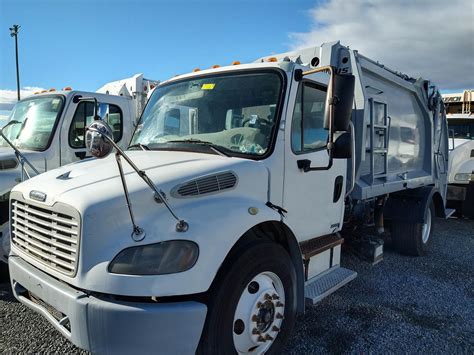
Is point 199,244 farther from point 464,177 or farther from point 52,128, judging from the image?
point 464,177

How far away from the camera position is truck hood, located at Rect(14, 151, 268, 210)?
7.90ft

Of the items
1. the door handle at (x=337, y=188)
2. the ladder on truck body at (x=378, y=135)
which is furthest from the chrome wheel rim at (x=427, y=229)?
the door handle at (x=337, y=188)

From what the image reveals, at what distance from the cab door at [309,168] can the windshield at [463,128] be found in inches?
314

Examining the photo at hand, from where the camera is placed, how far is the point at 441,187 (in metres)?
7.28

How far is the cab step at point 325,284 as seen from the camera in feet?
11.0

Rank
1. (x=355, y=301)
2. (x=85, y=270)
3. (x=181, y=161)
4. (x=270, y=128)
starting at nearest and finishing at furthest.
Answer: (x=85, y=270) < (x=181, y=161) < (x=270, y=128) < (x=355, y=301)

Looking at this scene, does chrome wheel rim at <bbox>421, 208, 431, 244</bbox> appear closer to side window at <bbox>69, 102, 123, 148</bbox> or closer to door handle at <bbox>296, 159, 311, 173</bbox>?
door handle at <bbox>296, 159, 311, 173</bbox>

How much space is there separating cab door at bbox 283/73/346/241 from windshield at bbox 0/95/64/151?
3562 millimetres

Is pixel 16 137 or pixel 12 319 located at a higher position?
pixel 16 137

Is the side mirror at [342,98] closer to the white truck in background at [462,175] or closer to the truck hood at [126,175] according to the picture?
the truck hood at [126,175]

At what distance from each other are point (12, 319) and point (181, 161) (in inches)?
96.7

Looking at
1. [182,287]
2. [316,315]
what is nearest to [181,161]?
[182,287]

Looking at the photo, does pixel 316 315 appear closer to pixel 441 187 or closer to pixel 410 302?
pixel 410 302

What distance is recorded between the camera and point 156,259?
223 cm
